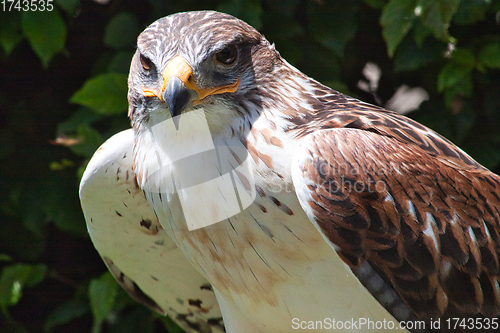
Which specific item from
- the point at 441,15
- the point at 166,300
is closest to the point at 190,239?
the point at 166,300

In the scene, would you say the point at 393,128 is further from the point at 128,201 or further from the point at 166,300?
the point at 166,300

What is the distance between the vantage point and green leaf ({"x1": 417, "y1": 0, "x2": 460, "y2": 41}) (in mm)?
2270

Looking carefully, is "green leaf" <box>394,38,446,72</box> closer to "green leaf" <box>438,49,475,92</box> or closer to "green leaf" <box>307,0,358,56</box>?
"green leaf" <box>438,49,475,92</box>

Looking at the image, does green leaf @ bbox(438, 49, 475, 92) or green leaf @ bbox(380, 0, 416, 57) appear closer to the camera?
green leaf @ bbox(380, 0, 416, 57)

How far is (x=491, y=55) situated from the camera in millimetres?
2600

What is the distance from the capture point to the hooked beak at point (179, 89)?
4.99 ft

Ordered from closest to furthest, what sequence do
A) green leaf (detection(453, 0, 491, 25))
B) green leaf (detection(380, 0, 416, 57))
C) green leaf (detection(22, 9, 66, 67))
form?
green leaf (detection(380, 0, 416, 57)) → green leaf (detection(453, 0, 491, 25)) → green leaf (detection(22, 9, 66, 67))

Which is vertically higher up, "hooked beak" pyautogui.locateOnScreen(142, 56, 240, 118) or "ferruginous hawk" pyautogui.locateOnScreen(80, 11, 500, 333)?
"hooked beak" pyautogui.locateOnScreen(142, 56, 240, 118)

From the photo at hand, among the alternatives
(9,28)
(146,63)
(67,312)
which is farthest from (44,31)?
(67,312)

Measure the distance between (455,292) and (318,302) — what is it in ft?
1.39

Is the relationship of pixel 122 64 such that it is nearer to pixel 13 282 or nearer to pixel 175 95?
pixel 13 282

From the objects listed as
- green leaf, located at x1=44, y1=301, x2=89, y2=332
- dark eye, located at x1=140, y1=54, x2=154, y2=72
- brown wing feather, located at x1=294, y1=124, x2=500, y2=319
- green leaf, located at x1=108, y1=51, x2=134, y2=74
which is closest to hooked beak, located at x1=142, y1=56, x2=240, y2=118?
dark eye, located at x1=140, y1=54, x2=154, y2=72

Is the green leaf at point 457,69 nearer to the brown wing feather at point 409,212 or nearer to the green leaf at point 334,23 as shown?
the green leaf at point 334,23

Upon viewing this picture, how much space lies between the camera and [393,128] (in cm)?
176
